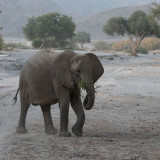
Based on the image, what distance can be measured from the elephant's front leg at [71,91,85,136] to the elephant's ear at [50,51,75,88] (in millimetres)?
415

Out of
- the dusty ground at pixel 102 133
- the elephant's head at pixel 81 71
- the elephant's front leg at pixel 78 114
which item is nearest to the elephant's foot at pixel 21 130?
the dusty ground at pixel 102 133

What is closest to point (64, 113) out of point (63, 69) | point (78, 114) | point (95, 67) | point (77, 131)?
point (78, 114)

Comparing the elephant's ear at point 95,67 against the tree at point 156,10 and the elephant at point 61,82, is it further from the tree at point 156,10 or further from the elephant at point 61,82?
the tree at point 156,10

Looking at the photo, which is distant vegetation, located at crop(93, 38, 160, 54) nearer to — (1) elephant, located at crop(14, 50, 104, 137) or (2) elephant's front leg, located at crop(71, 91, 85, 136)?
(1) elephant, located at crop(14, 50, 104, 137)

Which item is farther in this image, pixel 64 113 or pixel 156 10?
pixel 156 10

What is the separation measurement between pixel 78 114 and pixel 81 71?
0.95m

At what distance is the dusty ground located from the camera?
6453 millimetres

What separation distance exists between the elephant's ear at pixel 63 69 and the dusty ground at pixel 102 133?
3.40 ft

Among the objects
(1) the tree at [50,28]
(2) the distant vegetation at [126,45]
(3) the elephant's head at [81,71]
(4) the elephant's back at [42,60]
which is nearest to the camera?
(3) the elephant's head at [81,71]

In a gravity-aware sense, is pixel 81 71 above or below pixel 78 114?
above

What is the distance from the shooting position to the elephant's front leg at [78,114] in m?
8.45

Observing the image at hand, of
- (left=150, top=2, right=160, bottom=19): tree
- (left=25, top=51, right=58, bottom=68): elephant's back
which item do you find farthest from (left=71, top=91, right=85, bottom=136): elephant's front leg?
(left=150, top=2, right=160, bottom=19): tree

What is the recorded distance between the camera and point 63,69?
8258 millimetres

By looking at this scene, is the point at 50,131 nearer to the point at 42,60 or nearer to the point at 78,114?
the point at 78,114
